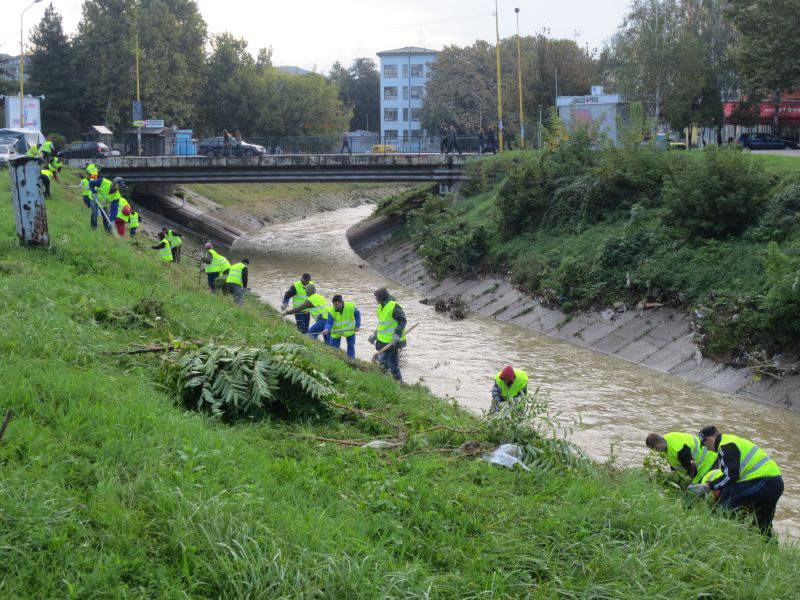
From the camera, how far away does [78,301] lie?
11.8 m

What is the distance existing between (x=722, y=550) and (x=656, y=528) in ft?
1.68

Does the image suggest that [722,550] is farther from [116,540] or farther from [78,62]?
[78,62]

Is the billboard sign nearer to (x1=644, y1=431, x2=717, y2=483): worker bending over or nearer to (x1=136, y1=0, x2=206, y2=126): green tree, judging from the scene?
(x1=136, y1=0, x2=206, y2=126): green tree

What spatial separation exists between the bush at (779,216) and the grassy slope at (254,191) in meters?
36.7

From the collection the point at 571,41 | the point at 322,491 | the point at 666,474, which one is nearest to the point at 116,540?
the point at 322,491

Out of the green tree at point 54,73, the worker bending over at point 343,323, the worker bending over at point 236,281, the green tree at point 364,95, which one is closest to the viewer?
the worker bending over at point 343,323

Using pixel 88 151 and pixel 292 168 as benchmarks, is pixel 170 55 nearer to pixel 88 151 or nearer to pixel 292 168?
pixel 88 151

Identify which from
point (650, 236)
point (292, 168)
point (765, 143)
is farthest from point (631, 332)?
point (765, 143)

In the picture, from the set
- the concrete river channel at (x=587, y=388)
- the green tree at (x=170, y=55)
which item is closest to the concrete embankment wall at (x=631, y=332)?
the concrete river channel at (x=587, y=388)

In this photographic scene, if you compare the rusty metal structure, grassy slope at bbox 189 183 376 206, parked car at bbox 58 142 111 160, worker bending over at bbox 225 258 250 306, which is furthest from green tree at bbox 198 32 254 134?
the rusty metal structure

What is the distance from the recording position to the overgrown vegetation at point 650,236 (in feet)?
59.0

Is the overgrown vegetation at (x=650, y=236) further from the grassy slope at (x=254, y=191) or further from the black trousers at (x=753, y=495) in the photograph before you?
the grassy slope at (x=254, y=191)

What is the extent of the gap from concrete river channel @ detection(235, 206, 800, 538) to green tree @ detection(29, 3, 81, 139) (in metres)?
46.4

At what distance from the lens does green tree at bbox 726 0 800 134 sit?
103 feet
